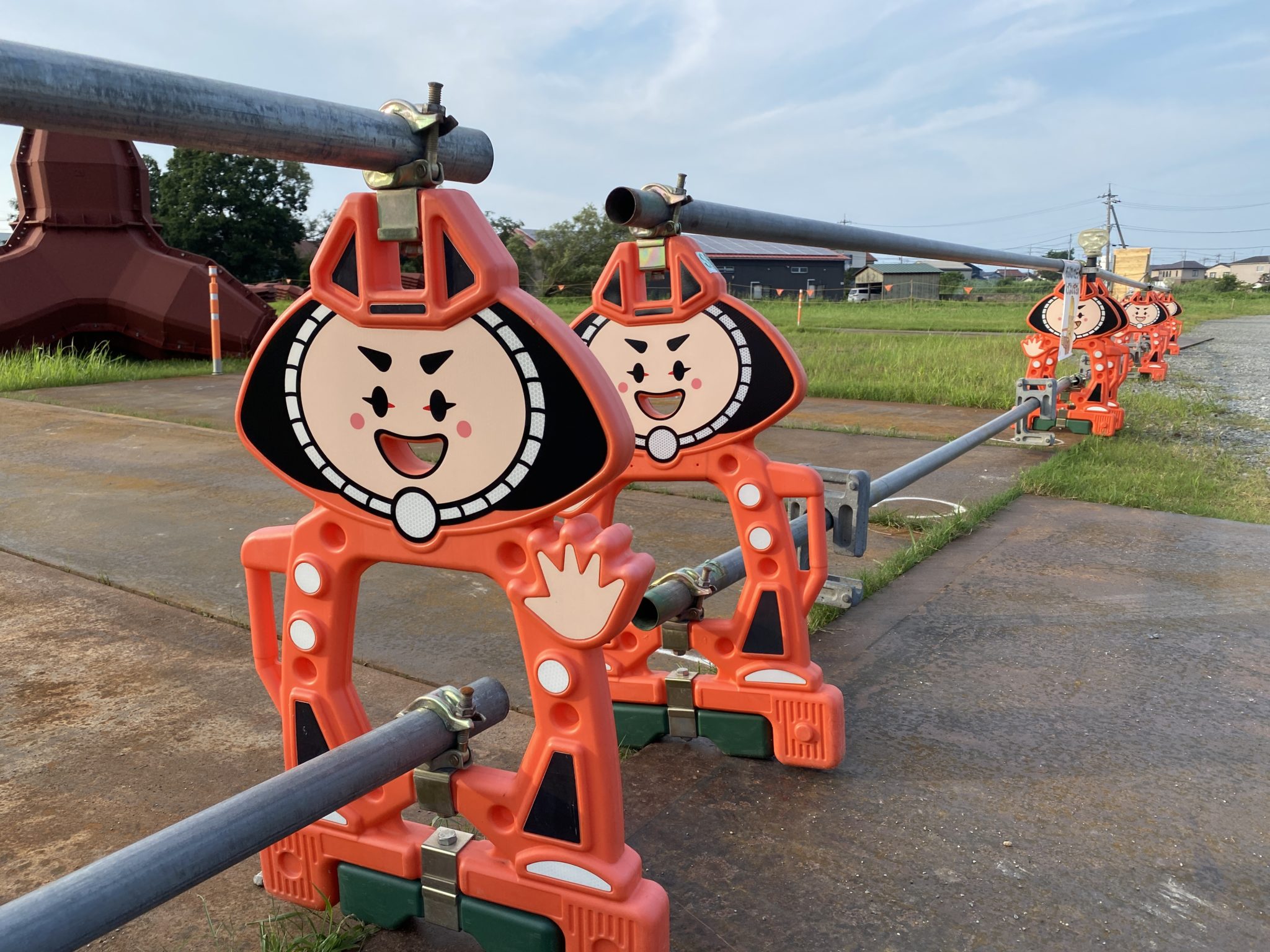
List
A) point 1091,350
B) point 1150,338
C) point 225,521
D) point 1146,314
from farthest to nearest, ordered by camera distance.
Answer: point 1146,314 < point 1150,338 < point 1091,350 < point 225,521

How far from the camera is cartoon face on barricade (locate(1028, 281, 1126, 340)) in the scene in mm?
7965

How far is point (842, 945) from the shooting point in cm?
183

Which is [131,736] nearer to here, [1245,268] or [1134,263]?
[1134,263]

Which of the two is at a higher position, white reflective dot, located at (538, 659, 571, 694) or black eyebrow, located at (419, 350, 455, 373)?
black eyebrow, located at (419, 350, 455, 373)

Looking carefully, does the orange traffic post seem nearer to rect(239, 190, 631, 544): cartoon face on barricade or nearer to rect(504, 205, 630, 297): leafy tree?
rect(239, 190, 631, 544): cartoon face on barricade

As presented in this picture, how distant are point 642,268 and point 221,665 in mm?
1795

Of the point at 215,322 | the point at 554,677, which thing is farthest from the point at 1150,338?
the point at 554,677

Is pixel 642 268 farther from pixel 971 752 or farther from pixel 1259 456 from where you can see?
pixel 1259 456

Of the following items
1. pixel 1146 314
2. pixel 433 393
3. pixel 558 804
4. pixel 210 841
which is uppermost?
pixel 1146 314

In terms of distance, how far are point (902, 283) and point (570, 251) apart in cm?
2863

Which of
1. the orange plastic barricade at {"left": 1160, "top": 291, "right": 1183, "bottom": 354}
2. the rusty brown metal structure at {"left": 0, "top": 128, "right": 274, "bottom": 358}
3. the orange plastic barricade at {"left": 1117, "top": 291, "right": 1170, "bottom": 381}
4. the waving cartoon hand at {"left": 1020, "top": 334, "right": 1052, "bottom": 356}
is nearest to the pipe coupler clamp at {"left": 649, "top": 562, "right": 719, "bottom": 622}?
the waving cartoon hand at {"left": 1020, "top": 334, "right": 1052, "bottom": 356}

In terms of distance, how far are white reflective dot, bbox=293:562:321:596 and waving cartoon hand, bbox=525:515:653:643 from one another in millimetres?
429

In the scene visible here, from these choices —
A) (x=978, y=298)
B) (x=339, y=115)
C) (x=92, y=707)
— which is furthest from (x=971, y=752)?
(x=978, y=298)

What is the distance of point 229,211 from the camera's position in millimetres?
38219
